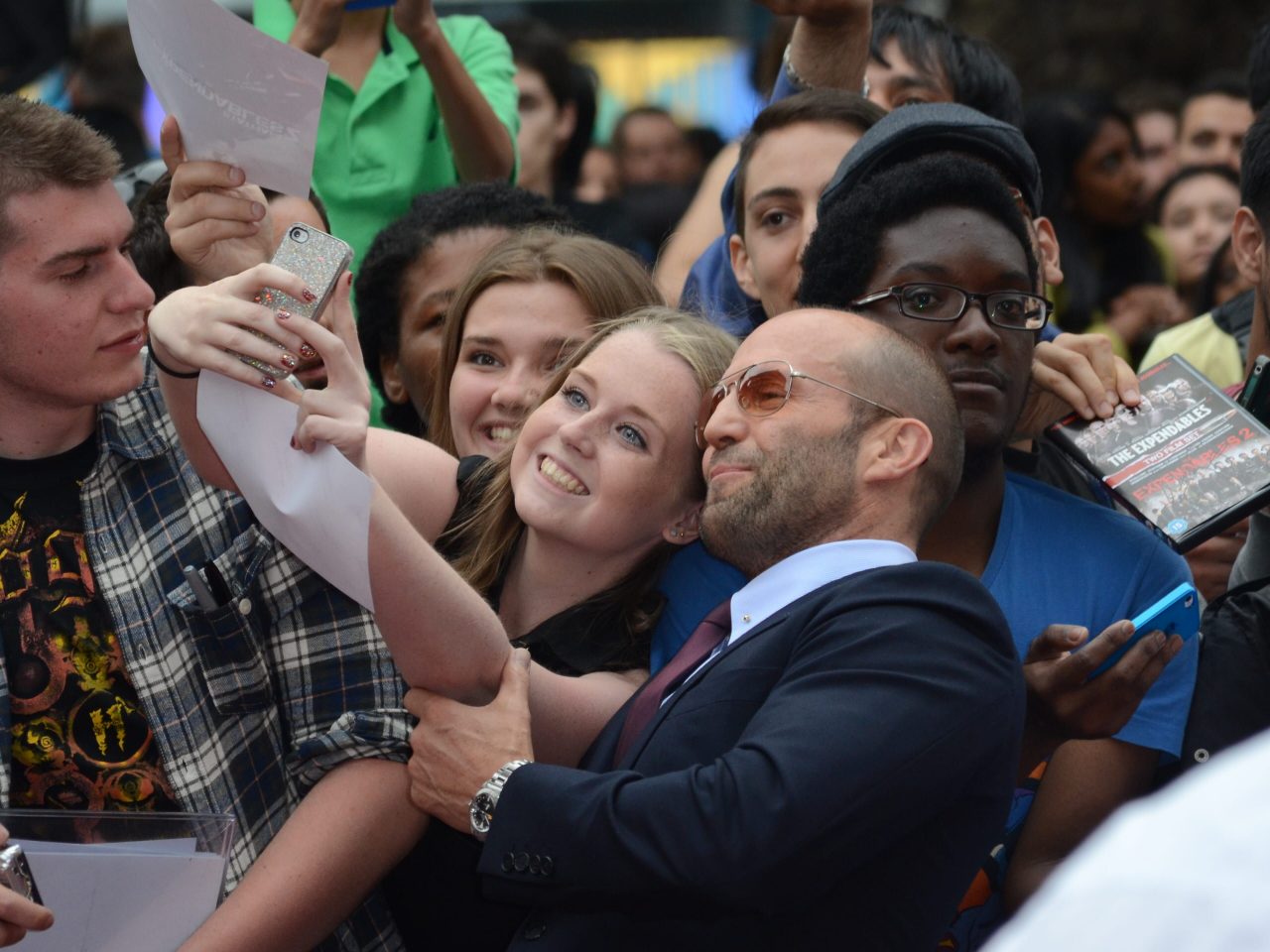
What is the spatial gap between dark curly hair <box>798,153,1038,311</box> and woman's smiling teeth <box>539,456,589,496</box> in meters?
0.63

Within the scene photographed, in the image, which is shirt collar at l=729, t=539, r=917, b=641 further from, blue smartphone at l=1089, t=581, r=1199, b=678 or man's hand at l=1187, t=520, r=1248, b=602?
man's hand at l=1187, t=520, r=1248, b=602

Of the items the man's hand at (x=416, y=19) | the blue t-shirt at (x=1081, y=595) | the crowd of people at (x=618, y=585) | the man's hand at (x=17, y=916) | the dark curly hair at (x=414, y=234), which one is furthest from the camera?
the man's hand at (x=416, y=19)

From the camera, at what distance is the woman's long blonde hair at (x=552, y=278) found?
361 centimetres

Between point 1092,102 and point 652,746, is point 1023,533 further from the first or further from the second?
point 1092,102

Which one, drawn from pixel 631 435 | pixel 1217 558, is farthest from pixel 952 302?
pixel 1217 558

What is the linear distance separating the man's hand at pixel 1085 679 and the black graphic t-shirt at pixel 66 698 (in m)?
1.43

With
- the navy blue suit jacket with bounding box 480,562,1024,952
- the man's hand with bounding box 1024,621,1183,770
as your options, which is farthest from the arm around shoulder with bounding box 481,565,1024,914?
the man's hand with bounding box 1024,621,1183,770

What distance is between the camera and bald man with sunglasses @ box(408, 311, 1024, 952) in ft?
7.27

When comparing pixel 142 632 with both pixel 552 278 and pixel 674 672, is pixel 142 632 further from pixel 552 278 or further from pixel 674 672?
pixel 552 278

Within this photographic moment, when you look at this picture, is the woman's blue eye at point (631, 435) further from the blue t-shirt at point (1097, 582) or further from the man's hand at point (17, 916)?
the man's hand at point (17, 916)

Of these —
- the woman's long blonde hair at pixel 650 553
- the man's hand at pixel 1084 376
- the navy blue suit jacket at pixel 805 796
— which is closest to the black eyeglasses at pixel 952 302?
the man's hand at pixel 1084 376

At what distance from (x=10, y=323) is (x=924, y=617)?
5.33 feet

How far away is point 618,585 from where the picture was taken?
10.3 feet

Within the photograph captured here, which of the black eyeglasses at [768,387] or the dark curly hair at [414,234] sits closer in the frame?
the black eyeglasses at [768,387]
